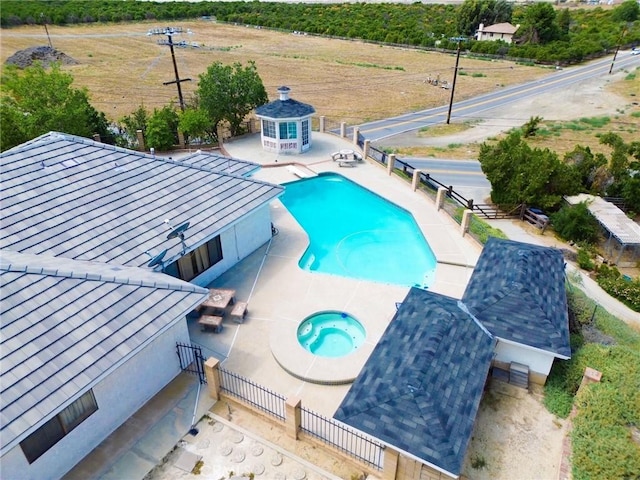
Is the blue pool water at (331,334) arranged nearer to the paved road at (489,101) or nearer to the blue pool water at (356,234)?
the blue pool water at (356,234)

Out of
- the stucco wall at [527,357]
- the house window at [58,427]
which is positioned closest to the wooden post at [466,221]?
the stucco wall at [527,357]

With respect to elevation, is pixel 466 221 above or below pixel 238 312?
above

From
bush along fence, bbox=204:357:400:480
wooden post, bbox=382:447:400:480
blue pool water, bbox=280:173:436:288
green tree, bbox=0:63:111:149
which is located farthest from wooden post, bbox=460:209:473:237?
green tree, bbox=0:63:111:149

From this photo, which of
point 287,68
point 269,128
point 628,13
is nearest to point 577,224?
point 269,128

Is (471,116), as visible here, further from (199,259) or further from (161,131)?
(199,259)

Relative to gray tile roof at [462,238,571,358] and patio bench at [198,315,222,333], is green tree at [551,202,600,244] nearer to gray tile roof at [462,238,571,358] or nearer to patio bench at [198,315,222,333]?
gray tile roof at [462,238,571,358]

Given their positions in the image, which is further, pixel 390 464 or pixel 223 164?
pixel 223 164
